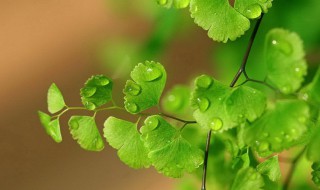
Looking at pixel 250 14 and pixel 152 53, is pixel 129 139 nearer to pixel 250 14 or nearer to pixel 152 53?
pixel 250 14

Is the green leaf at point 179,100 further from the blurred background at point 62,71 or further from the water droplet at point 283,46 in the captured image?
the blurred background at point 62,71

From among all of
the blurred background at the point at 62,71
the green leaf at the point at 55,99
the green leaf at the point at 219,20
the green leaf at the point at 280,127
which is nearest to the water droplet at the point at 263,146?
the green leaf at the point at 280,127

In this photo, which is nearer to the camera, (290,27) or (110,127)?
(110,127)

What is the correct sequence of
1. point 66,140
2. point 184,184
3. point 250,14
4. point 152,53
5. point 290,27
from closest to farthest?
point 250,14, point 184,184, point 290,27, point 152,53, point 66,140

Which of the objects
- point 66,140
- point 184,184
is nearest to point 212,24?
point 184,184

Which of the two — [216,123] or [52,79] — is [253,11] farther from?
[52,79]

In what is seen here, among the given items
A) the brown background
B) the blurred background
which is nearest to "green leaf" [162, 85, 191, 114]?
the blurred background
